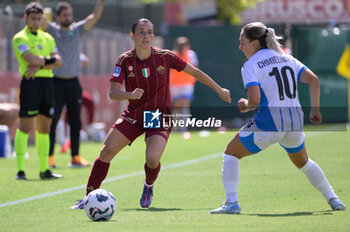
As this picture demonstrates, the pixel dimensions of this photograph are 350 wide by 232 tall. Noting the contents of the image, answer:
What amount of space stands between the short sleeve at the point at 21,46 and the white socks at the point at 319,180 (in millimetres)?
4739

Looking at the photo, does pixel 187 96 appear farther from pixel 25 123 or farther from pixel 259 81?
pixel 259 81

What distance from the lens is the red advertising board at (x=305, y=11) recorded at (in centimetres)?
3080

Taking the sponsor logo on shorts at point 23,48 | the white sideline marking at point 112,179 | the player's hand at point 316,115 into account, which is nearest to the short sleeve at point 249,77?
the player's hand at point 316,115

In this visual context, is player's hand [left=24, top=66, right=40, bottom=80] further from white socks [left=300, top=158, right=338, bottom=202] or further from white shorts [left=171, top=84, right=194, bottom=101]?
white shorts [left=171, top=84, right=194, bottom=101]

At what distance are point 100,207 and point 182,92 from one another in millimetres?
13335

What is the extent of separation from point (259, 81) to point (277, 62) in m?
0.24

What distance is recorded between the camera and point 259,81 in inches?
272

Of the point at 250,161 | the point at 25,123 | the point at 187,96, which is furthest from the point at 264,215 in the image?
the point at 187,96

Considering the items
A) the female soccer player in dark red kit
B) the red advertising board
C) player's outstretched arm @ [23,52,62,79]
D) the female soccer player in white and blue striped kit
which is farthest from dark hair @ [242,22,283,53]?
the red advertising board

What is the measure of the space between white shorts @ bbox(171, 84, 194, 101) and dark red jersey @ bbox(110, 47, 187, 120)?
1199 centimetres

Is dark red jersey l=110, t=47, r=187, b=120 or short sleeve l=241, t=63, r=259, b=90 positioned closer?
short sleeve l=241, t=63, r=259, b=90

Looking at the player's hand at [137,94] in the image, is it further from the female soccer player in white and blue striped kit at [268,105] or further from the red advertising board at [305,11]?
the red advertising board at [305,11]

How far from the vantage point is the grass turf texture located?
6418 mm

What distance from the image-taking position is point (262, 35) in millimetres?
7062
